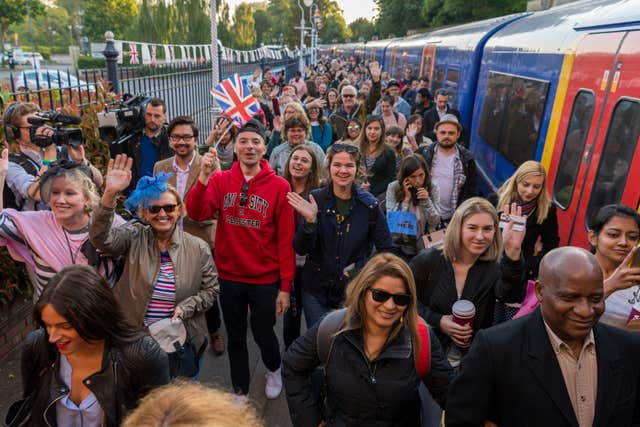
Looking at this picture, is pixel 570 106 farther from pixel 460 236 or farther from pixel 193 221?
pixel 193 221

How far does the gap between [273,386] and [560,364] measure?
2644mm

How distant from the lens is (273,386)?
159 inches

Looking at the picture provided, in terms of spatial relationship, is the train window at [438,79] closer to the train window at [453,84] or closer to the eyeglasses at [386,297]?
the train window at [453,84]

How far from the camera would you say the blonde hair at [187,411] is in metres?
1.40

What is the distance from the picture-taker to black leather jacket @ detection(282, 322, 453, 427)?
2.32 metres

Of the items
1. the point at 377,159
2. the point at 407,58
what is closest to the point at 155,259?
the point at 377,159

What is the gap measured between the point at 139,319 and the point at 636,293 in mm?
2695

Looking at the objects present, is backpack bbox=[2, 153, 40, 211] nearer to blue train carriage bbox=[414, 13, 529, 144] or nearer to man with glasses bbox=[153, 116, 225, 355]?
man with glasses bbox=[153, 116, 225, 355]

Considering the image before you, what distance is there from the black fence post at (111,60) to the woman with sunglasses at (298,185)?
3.73m

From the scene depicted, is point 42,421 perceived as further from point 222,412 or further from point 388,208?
point 388,208

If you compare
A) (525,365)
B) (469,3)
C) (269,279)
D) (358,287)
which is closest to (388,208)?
(269,279)

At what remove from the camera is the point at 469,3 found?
4006cm

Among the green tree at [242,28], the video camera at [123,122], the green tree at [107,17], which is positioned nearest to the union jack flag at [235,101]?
the video camera at [123,122]

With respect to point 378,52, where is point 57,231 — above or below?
below
